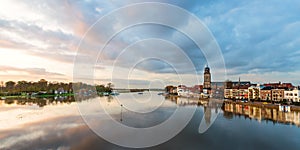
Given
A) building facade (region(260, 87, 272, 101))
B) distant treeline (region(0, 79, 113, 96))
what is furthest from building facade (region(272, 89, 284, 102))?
distant treeline (region(0, 79, 113, 96))

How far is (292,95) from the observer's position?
23.4 meters

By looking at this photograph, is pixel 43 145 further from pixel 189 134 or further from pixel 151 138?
pixel 189 134

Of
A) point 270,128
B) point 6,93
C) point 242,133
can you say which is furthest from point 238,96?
point 6,93

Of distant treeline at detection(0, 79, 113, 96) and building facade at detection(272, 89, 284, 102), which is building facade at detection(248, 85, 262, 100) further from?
distant treeline at detection(0, 79, 113, 96)

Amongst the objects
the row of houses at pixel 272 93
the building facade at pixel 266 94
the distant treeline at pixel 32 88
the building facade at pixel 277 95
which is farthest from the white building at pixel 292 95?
the distant treeline at pixel 32 88

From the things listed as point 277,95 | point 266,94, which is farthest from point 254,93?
point 277,95

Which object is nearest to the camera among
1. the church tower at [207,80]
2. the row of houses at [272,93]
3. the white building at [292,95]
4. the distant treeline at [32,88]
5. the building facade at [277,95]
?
the white building at [292,95]

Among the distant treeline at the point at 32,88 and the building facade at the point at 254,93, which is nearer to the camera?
the building facade at the point at 254,93

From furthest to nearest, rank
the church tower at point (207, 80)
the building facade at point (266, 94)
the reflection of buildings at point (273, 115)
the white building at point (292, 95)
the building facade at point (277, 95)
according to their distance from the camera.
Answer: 1. the church tower at point (207, 80)
2. the building facade at point (266, 94)
3. the building facade at point (277, 95)
4. the white building at point (292, 95)
5. the reflection of buildings at point (273, 115)

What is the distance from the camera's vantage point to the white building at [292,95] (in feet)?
75.0

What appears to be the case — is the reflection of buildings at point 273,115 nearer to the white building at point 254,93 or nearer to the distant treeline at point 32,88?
the white building at point 254,93

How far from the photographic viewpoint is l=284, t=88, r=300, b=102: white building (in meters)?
22.9

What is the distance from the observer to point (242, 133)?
953cm

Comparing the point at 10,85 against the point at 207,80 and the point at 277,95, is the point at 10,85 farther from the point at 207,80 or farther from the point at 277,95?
the point at 277,95
